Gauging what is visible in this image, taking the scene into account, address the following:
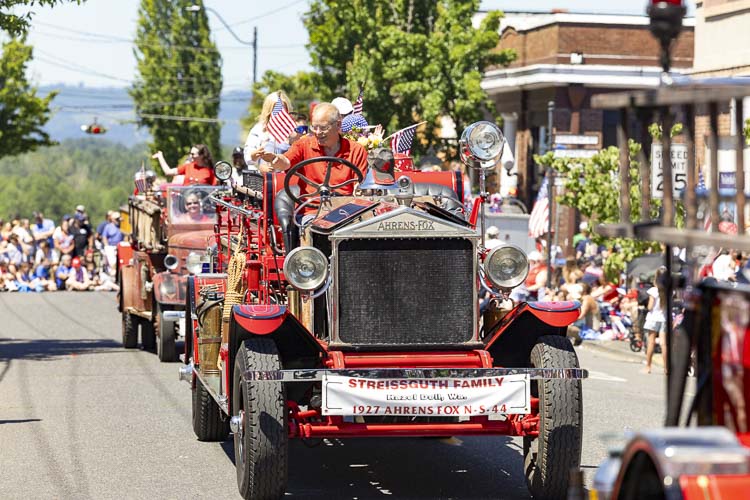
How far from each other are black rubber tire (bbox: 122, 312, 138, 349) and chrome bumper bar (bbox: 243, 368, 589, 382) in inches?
407

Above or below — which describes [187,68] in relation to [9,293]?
above

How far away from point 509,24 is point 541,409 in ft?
114

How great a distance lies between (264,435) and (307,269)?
1.11 m

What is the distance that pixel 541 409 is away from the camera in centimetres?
859

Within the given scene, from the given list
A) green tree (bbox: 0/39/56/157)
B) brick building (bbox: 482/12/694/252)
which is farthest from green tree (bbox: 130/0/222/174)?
brick building (bbox: 482/12/694/252)

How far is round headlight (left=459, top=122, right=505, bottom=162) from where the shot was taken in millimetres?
9906

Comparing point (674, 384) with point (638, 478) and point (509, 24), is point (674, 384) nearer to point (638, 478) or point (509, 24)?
point (638, 478)

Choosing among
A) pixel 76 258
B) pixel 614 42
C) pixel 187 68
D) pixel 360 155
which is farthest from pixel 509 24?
pixel 360 155

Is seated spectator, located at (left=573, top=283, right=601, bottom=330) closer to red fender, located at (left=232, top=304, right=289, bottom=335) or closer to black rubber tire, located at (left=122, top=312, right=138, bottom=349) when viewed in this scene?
black rubber tire, located at (left=122, top=312, right=138, bottom=349)

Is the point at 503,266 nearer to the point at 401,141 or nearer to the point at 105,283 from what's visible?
the point at 401,141

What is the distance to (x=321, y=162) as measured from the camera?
33.7ft

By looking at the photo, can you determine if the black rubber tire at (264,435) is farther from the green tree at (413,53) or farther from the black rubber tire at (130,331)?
the green tree at (413,53)

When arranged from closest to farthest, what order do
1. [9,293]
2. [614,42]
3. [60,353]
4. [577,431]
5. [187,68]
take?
[577,431]
[60,353]
[9,293]
[614,42]
[187,68]

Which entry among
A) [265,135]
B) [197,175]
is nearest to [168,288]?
[197,175]
